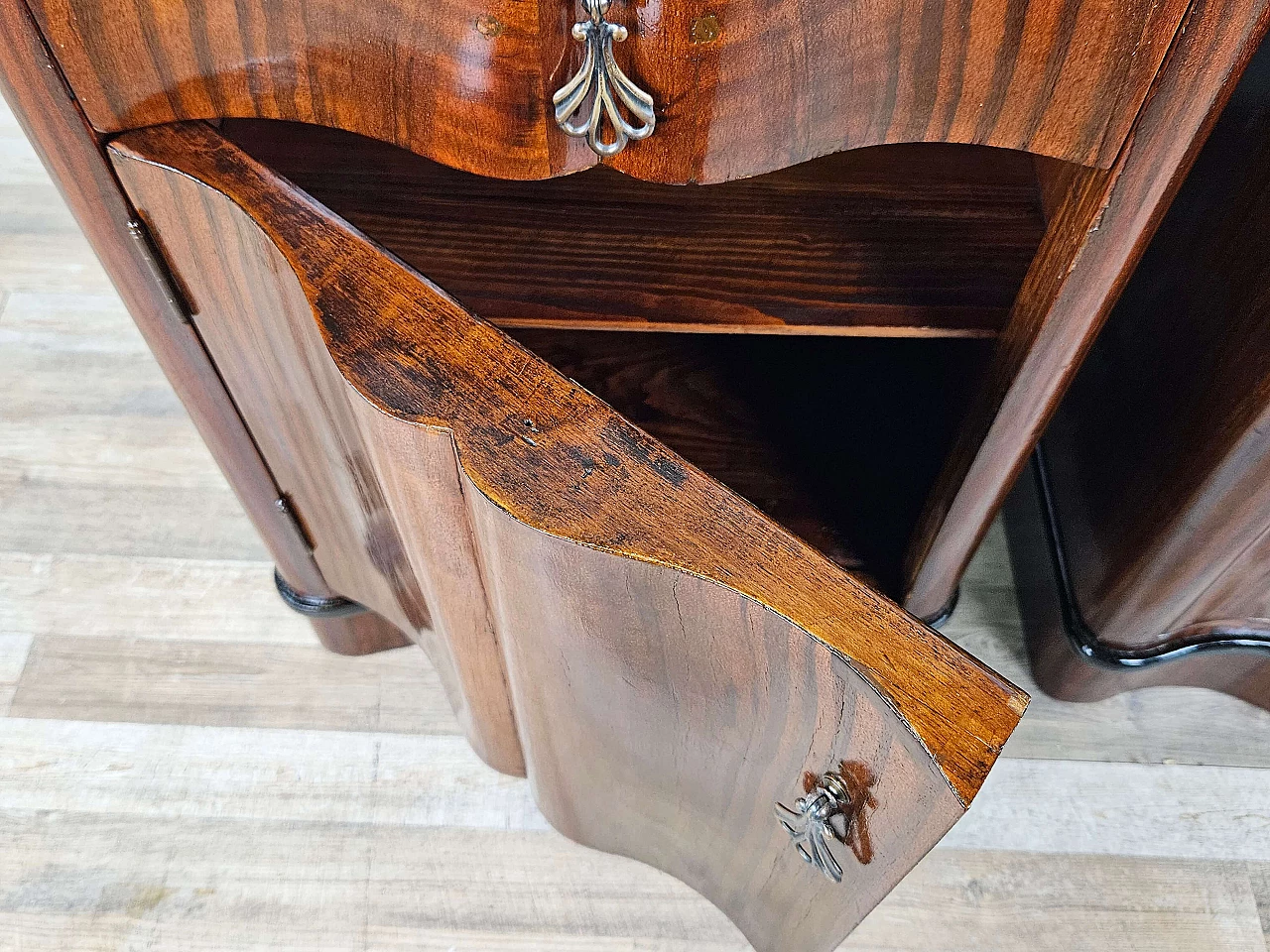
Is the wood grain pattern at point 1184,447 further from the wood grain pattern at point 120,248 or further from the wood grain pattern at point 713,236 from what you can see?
the wood grain pattern at point 120,248

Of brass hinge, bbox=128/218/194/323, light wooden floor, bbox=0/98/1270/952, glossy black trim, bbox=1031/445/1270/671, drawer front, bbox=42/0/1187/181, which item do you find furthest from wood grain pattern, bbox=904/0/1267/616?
brass hinge, bbox=128/218/194/323

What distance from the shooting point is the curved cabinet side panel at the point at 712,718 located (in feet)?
1.02

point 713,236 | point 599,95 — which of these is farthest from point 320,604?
point 599,95

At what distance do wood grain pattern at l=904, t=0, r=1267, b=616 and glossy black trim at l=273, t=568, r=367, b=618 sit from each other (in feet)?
Answer: 1.32

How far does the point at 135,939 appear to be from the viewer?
0.71m

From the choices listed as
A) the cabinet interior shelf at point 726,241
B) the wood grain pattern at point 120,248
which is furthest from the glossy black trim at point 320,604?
the cabinet interior shelf at point 726,241

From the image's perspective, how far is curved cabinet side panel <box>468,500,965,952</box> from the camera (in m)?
0.31

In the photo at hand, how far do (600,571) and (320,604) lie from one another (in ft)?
1.55

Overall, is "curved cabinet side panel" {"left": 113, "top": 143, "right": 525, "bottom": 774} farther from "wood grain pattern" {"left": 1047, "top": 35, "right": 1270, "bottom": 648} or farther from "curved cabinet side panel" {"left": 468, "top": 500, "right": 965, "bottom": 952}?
"wood grain pattern" {"left": 1047, "top": 35, "right": 1270, "bottom": 648}

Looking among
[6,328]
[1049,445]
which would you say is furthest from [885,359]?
[6,328]

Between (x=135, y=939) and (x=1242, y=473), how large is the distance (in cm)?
75

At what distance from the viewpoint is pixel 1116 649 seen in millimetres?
720

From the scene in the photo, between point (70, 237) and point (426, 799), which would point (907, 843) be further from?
point (70, 237)

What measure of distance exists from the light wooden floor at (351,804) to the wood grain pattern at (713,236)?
386mm
